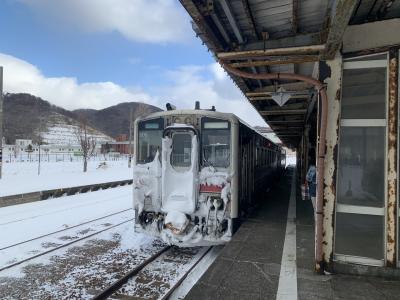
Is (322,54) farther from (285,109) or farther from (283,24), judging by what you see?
(285,109)

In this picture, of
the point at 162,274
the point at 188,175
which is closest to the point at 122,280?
the point at 162,274

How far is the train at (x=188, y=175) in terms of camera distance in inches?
304

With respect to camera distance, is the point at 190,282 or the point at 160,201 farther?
the point at 160,201

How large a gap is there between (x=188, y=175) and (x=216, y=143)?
0.95m

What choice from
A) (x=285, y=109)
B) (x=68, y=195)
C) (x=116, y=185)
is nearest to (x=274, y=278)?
(x=285, y=109)

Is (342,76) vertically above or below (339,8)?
below

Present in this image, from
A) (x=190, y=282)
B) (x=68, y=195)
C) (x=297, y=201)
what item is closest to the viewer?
(x=190, y=282)

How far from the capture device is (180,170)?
8.07m

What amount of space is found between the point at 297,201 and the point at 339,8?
410 inches

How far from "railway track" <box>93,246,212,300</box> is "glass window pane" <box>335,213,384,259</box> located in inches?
108

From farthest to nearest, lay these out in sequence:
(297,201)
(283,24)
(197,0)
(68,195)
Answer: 1. (68,195)
2. (297,201)
3. (283,24)
4. (197,0)

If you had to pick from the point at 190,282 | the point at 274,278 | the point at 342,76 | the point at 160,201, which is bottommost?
the point at 190,282

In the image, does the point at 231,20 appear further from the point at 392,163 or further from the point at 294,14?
the point at 392,163

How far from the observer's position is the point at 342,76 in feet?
16.5
